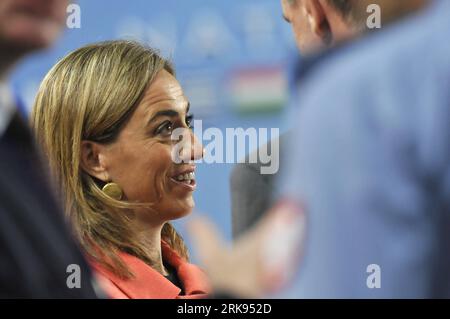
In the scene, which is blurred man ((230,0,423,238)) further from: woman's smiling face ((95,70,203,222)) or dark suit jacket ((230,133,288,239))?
woman's smiling face ((95,70,203,222))

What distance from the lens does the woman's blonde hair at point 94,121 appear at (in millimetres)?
2066

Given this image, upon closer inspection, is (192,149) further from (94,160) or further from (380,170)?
(380,170)

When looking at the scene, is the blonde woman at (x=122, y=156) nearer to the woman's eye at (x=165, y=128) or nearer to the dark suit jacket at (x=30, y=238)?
the woman's eye at (x=165, y=128)

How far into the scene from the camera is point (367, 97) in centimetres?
42

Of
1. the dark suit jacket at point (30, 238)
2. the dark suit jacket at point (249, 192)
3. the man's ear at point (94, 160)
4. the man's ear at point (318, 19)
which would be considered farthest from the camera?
the man's ear at point (94, 160)

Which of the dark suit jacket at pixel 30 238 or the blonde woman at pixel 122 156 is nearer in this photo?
the dark suit jacket at pixel 30 238

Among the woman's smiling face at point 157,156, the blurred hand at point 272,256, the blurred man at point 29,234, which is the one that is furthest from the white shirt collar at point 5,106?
the blurred hand at point 272,256

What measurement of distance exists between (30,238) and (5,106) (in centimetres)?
86

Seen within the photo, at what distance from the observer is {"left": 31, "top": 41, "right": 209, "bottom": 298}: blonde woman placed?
207cm

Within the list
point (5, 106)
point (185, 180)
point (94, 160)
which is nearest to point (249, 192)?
point (185, 180)

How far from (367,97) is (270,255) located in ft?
0.43

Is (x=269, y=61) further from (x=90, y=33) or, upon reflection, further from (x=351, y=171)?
(x=351, y=171)

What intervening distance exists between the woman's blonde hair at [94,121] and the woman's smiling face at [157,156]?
31 millimetres
